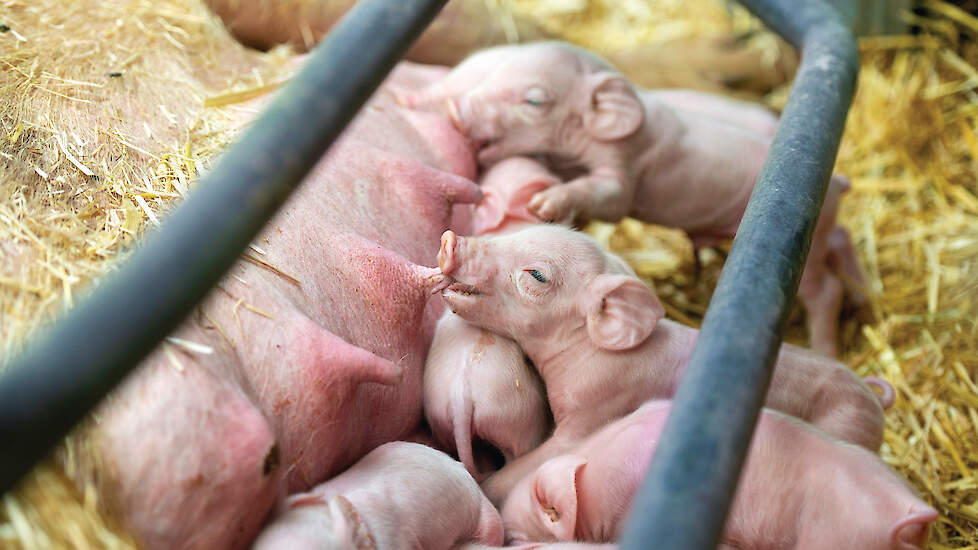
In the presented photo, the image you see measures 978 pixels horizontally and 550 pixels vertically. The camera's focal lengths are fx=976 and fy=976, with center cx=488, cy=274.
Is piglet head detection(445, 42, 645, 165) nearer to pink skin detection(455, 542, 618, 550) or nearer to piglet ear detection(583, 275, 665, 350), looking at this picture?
piglet ear detection(583, 275, 665, 350)

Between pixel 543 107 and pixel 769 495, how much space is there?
149 centimetres

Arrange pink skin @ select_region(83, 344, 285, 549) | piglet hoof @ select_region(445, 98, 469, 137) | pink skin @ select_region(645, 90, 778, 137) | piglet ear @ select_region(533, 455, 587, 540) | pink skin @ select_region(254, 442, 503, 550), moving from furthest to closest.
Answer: pink skin @ select_region(645, 90, 778, 137), piglet hoof @ select_region(445, 98, 469, 137), piglet ear @ select_region(533, 455, 587, 540), pink skin @ select_region(254, 442, 503, 550), pink skin @ select_region(83, 344, 285, 549)

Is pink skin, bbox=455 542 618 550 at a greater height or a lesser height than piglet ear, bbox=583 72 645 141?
lesser

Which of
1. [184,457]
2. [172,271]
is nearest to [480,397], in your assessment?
[184,457]

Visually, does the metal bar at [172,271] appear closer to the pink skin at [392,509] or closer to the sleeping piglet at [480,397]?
the pink skin at [392,509]

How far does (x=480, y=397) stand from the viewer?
2029 mm

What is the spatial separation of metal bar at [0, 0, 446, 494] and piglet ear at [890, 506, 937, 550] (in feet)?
3.75

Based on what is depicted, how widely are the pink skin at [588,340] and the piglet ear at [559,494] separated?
0.23 meters

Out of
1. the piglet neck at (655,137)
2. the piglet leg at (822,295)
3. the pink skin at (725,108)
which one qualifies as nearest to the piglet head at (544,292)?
the piglet neck at (655,137)

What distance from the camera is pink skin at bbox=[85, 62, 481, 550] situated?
137 cm

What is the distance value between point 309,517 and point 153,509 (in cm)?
23

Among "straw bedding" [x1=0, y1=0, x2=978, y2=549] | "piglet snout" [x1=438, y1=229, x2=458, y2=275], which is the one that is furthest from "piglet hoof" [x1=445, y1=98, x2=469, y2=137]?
"piglet snout" [x1=438, y1=229, x2=458, y2=275]

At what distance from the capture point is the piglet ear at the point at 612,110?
2.92m

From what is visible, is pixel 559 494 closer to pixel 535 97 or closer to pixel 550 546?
pixel 550 546
